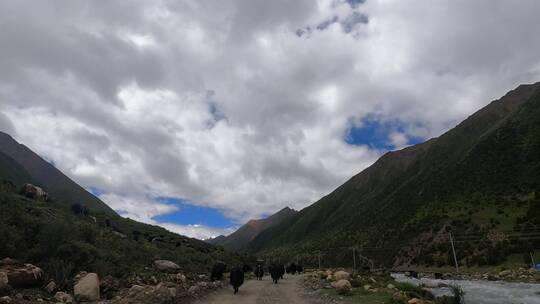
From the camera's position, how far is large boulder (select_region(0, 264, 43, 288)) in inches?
477

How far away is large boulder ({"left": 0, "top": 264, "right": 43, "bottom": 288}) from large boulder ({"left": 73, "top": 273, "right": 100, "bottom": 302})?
1218 mm

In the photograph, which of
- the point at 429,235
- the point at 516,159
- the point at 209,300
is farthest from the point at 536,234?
the point at 209,300

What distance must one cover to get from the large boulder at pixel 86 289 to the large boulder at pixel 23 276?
1218 mm

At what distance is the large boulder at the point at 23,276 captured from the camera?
39.7 ft

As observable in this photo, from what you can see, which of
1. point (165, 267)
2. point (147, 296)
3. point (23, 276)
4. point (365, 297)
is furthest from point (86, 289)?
point (365, 297)

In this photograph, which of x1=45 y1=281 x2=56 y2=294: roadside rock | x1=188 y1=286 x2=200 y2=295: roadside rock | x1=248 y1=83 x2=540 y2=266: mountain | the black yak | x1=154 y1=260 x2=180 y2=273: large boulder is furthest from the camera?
x1=248 y1=83 x2=540 y2=266: mountain

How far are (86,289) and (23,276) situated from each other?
1960 millimetres

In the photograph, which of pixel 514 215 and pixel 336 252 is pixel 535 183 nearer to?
pixel 514 215

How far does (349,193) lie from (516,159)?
414 ft

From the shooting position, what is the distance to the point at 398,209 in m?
93.1

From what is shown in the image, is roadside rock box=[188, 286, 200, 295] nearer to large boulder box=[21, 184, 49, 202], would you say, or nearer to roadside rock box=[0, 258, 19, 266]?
roadside rock box=[0, 258, 19, 266]

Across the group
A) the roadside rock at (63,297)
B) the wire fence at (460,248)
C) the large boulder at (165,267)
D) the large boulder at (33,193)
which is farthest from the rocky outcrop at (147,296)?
the wire fence at (460,248)

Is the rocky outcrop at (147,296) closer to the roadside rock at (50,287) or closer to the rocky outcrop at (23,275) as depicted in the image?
the roadside rock at (50,287)

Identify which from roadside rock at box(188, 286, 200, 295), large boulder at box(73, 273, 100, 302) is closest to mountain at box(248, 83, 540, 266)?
roadside rock at box(188, 286, 200, 295)
